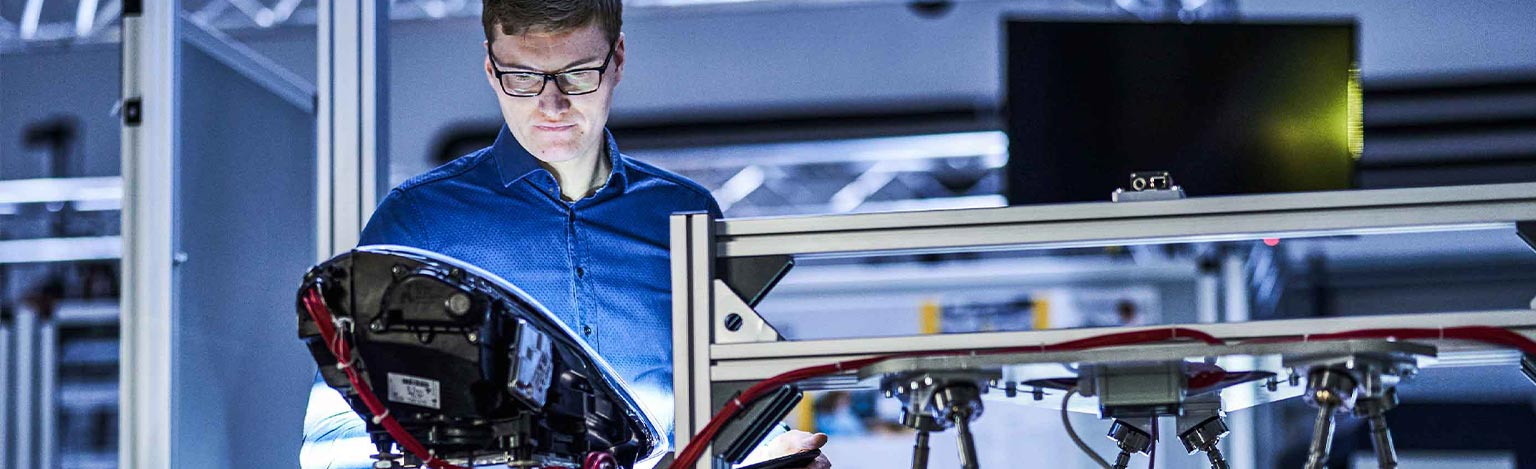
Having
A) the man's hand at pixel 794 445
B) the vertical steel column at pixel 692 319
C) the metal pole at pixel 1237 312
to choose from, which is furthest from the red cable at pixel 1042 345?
the metal pole at pixel 1237 312

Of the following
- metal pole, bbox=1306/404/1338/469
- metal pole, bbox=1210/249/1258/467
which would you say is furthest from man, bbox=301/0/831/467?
metal pole, bbox=1210/249/1258/467

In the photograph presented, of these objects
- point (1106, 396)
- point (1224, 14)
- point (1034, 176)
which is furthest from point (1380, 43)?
point (1106, 396)

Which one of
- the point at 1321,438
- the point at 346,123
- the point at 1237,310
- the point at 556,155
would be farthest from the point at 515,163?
the point at 1237,310

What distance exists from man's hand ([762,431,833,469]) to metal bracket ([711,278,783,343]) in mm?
161

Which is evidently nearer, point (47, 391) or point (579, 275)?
point (579, 275)

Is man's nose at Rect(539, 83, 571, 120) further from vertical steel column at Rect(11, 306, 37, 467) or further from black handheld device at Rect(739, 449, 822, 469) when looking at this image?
vertical steel column at Rect(11, 306, 37, 467)

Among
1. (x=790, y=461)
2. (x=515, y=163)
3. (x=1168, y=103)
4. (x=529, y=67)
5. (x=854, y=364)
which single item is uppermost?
(x=1168, y=103)

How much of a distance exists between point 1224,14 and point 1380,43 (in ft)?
6.06

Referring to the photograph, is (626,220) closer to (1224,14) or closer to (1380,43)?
(1224,14)

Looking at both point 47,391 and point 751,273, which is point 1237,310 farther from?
point 47,391

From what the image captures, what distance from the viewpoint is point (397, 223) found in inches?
85.0

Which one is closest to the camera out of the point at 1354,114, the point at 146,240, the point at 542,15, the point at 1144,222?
the point at 1144,222

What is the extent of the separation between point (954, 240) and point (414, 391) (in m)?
0.53

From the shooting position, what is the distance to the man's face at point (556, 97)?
2057 millimetres
